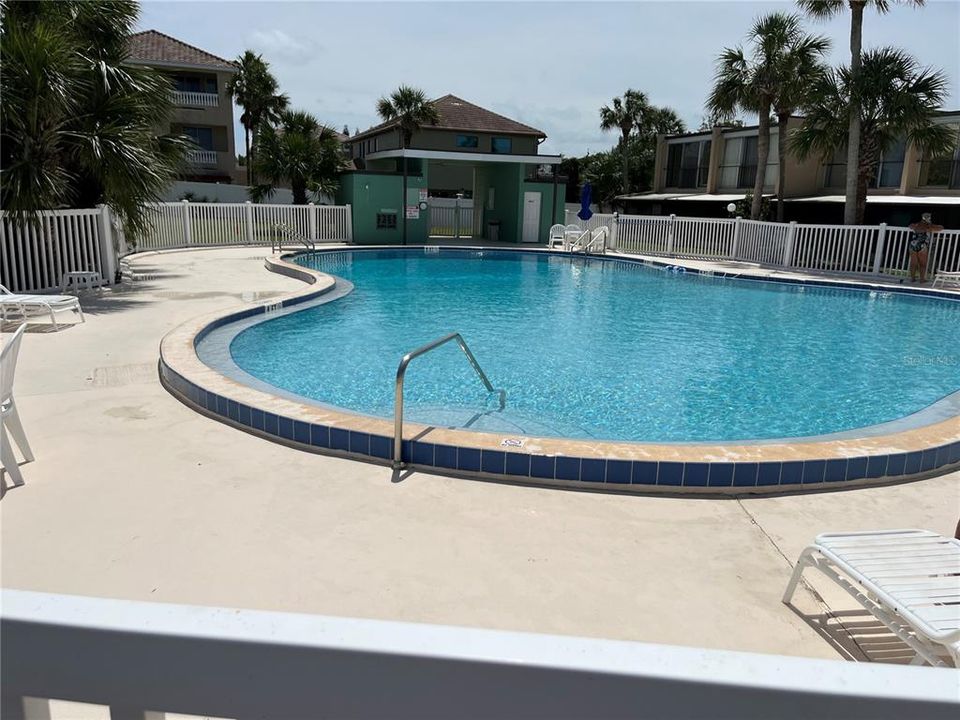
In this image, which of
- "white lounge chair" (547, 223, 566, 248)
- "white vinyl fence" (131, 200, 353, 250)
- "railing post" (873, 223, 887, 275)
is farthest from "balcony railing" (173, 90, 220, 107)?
"railing post" (873, 223, 887, 275)

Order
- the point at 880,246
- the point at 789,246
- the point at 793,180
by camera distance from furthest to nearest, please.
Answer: the point at 793,180 < the point at 789,246 < the point at 880,246

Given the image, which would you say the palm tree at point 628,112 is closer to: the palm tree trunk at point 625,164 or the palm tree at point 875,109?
the palm tree trunk at point 625,164

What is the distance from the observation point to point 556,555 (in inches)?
130

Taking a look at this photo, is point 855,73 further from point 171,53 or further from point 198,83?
point 171,53

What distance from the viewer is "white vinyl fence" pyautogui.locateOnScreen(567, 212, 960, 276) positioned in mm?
16797

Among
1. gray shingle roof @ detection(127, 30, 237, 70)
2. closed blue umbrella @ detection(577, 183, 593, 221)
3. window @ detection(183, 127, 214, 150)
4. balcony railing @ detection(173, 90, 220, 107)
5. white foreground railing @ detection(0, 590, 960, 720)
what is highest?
gray shingle roof @ detection(127, 30, 237, 70)

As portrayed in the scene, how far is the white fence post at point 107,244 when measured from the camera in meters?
11.6

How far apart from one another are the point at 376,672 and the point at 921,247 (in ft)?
59.9

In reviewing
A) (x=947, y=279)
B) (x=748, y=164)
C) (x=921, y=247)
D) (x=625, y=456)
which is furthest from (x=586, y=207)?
(x=625, y=456)

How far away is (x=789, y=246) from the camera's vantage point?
→ 18.7 metres

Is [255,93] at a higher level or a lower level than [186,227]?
higher

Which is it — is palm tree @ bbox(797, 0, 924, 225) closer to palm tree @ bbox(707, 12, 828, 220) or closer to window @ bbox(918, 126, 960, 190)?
palm tree @ bbox(707, 12, 828, 220)

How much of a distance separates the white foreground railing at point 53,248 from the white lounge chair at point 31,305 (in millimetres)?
1623

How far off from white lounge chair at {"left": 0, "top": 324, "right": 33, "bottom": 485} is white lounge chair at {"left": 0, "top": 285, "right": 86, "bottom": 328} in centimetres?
463
